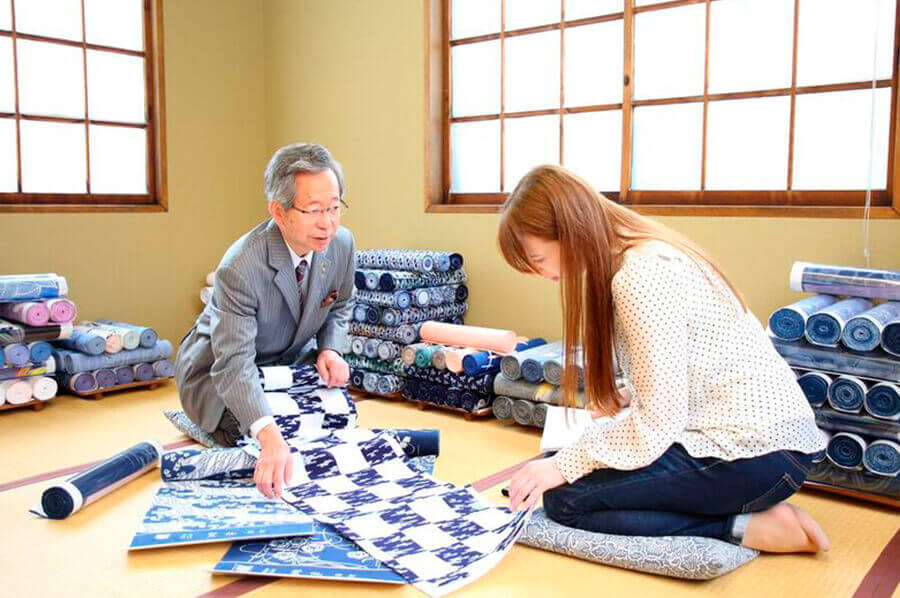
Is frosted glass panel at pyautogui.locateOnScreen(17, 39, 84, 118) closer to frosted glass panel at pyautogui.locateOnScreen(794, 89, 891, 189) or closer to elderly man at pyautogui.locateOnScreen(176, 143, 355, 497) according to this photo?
elderly man at pyautogui.locateOnScreen(176, 143, 355, 497)

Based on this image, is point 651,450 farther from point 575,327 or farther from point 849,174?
point 849,174

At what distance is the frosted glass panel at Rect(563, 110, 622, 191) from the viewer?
152 inches

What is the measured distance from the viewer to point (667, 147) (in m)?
3.69

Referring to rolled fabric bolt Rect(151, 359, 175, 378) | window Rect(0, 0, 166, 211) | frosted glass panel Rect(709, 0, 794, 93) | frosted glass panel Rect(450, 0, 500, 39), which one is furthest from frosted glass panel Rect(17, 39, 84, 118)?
frosted glass panel Rect(709, 0, 794, 93)

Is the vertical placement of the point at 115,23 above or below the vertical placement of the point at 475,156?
above

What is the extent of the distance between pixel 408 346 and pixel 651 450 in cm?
200

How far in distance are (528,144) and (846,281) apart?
1.82 metres

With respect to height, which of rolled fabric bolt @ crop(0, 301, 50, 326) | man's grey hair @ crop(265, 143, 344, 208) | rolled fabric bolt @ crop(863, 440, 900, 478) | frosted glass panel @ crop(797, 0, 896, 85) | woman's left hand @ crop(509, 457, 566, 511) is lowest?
rolled fabric bolt @ crop(863, 440, 900, 478)

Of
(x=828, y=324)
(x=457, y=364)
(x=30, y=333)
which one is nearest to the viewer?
(x=828, y=324)

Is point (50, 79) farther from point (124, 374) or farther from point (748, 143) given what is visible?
point (748, 143)

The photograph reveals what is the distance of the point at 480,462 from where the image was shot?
2.98m

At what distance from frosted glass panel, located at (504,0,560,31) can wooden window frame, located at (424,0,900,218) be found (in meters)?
0.04

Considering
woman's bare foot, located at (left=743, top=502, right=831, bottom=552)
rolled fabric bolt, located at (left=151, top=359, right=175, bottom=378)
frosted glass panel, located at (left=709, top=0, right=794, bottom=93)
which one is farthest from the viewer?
rolled fabric bolt, located at (left=151, top=359, right=175, bottom=378)

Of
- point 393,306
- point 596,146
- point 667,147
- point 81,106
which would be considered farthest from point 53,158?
point 667,147
